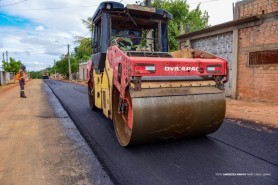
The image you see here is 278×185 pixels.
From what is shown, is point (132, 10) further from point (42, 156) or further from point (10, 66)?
point (10, 66)

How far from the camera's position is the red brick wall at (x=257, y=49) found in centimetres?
893

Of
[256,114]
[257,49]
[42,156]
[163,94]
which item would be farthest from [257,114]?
[42,156]

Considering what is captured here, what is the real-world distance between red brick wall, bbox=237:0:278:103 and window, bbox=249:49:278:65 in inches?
5.4

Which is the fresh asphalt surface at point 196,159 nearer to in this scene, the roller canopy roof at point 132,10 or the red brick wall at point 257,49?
the roller canopy roof at point 132,10

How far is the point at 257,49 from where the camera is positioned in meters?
9.53

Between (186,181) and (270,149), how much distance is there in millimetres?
1869

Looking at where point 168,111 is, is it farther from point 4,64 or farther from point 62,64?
point 4,64

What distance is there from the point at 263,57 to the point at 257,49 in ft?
1.39

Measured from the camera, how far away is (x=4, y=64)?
52.9 meters

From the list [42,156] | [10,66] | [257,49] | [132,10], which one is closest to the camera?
[42,156]

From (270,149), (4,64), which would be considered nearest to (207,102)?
(270,149)

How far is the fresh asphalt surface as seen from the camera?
10.1ft

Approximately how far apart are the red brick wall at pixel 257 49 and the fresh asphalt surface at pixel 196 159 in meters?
4.49

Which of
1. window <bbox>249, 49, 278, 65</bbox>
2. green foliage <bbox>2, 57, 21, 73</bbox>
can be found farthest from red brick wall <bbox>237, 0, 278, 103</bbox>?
green foliage <bbox>2, 57, 21, 73</bbox>
